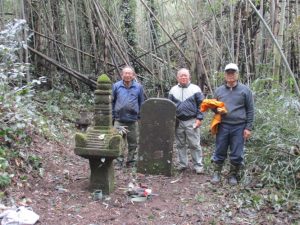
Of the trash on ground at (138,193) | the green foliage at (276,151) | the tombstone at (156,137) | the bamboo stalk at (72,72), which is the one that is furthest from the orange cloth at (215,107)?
the bamboo stalk at (72,72)

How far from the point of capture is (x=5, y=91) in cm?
546

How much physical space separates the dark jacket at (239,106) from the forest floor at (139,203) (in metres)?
0.81

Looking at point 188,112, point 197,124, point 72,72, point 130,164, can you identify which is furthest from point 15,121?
point 72,72

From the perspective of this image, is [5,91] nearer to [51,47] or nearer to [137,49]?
[51,47]

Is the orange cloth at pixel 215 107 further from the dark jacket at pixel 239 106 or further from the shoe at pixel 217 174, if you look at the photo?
the shoe at pixel 217 174

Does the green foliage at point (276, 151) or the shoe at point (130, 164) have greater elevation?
the green foliage at point (276, 151)

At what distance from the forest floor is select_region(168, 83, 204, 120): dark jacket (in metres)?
0.85

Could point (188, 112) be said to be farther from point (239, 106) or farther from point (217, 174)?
point (217, 174)

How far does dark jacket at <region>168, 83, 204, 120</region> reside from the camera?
5.34 m

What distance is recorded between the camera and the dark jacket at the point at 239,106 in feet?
15.7

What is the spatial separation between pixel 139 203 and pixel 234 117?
1549 mm

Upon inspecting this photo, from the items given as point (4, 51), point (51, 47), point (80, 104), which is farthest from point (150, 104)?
point (51, 47)

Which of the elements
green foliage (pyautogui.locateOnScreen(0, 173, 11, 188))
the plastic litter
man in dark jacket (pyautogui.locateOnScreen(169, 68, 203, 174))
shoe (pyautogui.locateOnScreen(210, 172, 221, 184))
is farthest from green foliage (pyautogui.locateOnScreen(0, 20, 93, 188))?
shoe (pyautogui.locateOnScreen(210, 172, 221, 184))

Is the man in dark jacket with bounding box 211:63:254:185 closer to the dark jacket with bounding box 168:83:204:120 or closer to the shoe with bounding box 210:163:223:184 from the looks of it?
the shoe with bounding box 210:163:223:184
